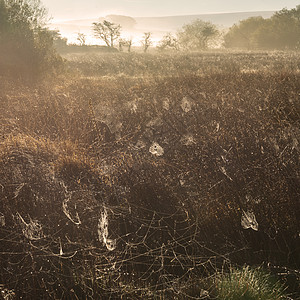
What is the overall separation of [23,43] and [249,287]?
1299 cm

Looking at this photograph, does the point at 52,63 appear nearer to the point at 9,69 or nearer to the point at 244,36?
the point at 9,69

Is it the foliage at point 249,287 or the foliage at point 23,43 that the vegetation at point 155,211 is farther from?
the foliage at point 23,43

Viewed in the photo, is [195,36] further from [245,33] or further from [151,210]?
[151,210]

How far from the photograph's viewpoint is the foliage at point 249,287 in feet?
6.09

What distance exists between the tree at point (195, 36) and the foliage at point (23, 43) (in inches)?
1488

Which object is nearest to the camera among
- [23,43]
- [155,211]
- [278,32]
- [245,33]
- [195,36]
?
[155,211]

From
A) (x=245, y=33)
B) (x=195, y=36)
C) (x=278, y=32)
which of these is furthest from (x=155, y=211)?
(x=195, y=36)

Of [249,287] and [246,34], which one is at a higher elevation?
[246,34]

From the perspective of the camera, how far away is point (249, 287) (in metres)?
1.89

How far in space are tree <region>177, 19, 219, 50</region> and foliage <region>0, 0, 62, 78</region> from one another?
3779cm

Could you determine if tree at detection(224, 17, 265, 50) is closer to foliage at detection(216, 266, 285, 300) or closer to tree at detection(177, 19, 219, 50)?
tree at detection(177, 19, 219, 50)

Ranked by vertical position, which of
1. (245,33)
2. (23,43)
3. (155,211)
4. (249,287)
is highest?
(245,33)

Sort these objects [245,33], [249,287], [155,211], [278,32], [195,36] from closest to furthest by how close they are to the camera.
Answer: [249,287] → [155,211] → [278,32] → [245,33] → [195,36]

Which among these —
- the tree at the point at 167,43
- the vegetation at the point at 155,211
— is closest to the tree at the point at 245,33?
the tree at the point at 167,43
